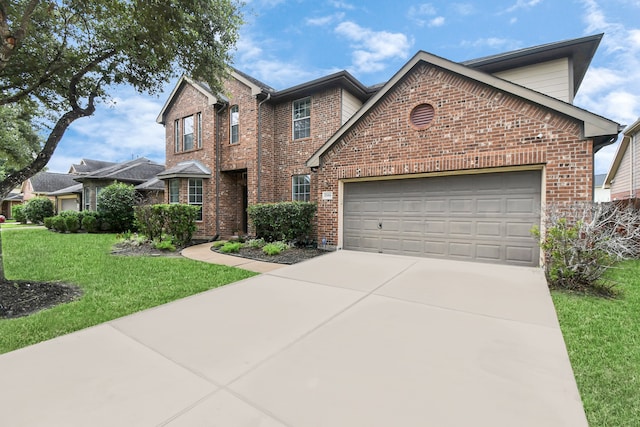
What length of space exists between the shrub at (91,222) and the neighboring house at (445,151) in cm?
1032

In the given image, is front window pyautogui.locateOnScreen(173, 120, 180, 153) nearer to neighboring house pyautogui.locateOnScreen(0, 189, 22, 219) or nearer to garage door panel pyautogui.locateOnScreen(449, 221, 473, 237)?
garage door panel pyautogui.locateOnScreen(449, 221, 473, 237)

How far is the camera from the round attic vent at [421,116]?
745 cm

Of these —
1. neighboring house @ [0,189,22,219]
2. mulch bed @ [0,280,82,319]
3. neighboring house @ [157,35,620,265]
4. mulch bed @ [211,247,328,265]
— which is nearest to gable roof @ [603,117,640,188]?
neighboring house @ [157,35,620,265]

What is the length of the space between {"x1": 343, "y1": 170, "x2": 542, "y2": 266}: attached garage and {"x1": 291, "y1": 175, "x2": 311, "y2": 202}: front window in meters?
3.02

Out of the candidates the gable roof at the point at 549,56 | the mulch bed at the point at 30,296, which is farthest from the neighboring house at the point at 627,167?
the mulch bed at the point at 30,296

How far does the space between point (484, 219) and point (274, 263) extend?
5.51m

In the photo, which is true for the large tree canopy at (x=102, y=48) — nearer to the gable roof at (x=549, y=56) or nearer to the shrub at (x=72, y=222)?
the gable roof at (x=549, y=56)

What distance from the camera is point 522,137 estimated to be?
20.9ft

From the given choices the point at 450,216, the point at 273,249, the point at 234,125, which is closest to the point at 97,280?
the point at 273,249

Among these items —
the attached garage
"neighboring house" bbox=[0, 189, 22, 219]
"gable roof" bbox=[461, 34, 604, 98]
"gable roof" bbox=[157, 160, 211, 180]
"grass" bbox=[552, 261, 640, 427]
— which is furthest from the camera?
"neighboring house" bbox=[0, 189, 22, 219]

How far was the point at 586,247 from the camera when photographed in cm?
513

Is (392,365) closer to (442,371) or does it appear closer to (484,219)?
(442,371)

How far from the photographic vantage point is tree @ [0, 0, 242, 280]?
17.6ft

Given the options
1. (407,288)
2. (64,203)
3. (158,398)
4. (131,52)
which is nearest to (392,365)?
(158,398)
